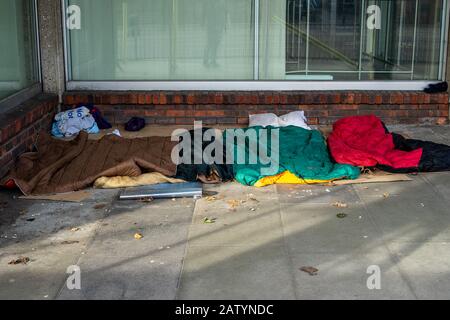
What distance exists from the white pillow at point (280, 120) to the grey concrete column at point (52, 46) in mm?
2361

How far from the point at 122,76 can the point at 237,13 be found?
1.61 m

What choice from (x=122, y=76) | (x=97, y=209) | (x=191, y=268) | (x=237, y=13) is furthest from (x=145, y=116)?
(x=191, y=268)

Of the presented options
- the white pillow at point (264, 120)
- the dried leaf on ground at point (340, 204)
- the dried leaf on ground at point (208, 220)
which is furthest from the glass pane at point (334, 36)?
the dried leaf on ground at point (208, 220)

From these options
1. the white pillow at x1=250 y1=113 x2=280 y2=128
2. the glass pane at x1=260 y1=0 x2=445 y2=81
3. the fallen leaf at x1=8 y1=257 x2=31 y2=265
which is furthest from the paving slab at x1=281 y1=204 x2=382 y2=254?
the glass pane at x1=260 y1=0 x2=445 y2=81

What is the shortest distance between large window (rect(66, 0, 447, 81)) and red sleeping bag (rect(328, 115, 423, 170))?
1355mm

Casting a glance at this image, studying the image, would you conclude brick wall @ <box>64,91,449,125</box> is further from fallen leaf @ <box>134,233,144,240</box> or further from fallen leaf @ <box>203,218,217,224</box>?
fallen leaf @ <box>134,233,144,240</box>

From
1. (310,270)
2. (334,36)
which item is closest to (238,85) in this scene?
(334,36)

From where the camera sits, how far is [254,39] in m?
8.62

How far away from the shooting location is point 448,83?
8555mm

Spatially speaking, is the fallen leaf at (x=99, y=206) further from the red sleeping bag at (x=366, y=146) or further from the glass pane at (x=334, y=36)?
the glass pane at (x=334, y=36)

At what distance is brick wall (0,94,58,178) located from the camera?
6.54 meters

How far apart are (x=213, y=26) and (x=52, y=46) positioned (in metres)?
1.94

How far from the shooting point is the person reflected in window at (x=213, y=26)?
27.9ft

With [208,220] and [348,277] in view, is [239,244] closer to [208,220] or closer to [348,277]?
[208,220]
